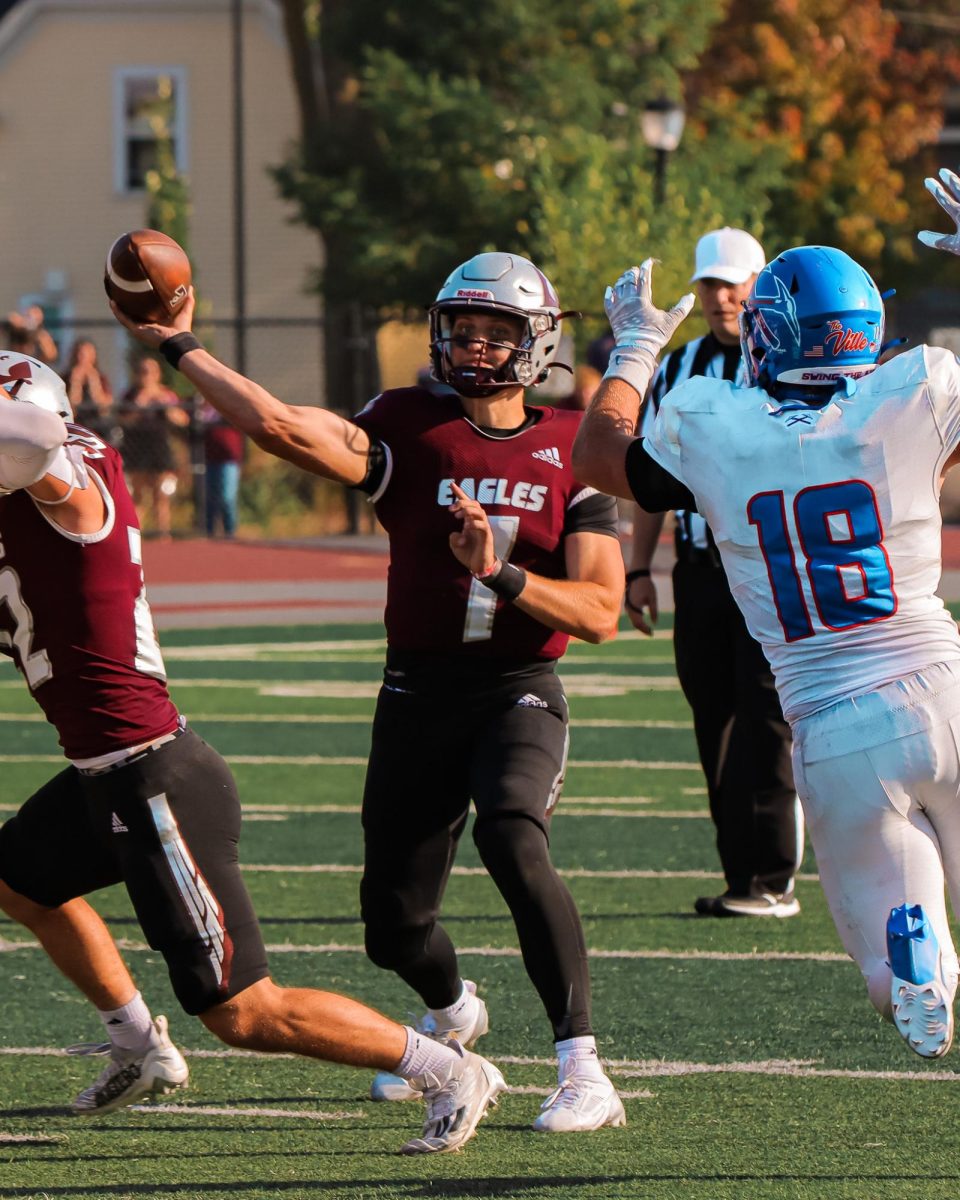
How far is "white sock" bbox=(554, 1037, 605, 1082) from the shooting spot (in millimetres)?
5145

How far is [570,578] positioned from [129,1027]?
4.91ft

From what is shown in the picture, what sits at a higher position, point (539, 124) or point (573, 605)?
point (539, 124)

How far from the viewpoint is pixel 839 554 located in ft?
13.9

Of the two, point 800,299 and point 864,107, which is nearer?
point 800,299

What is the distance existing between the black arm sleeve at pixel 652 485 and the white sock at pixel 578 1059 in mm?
1319

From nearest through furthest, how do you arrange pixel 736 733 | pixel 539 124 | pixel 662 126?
pixel 736 733
pixel 662 126
pixel 539 124

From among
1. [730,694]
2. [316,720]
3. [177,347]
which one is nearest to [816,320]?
[177,347]

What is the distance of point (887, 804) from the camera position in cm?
416

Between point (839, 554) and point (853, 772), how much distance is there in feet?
1.33

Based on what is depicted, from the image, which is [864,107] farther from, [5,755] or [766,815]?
[766,815]

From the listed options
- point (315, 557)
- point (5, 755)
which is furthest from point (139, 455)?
point (5, 755)

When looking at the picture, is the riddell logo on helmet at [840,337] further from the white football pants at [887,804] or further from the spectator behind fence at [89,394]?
the spectator behind fence at [89,394]

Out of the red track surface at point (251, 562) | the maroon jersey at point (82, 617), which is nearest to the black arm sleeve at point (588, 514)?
the maroon jersey at point (82, 617)

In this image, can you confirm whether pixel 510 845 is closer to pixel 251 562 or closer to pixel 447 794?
pixel 447 794
